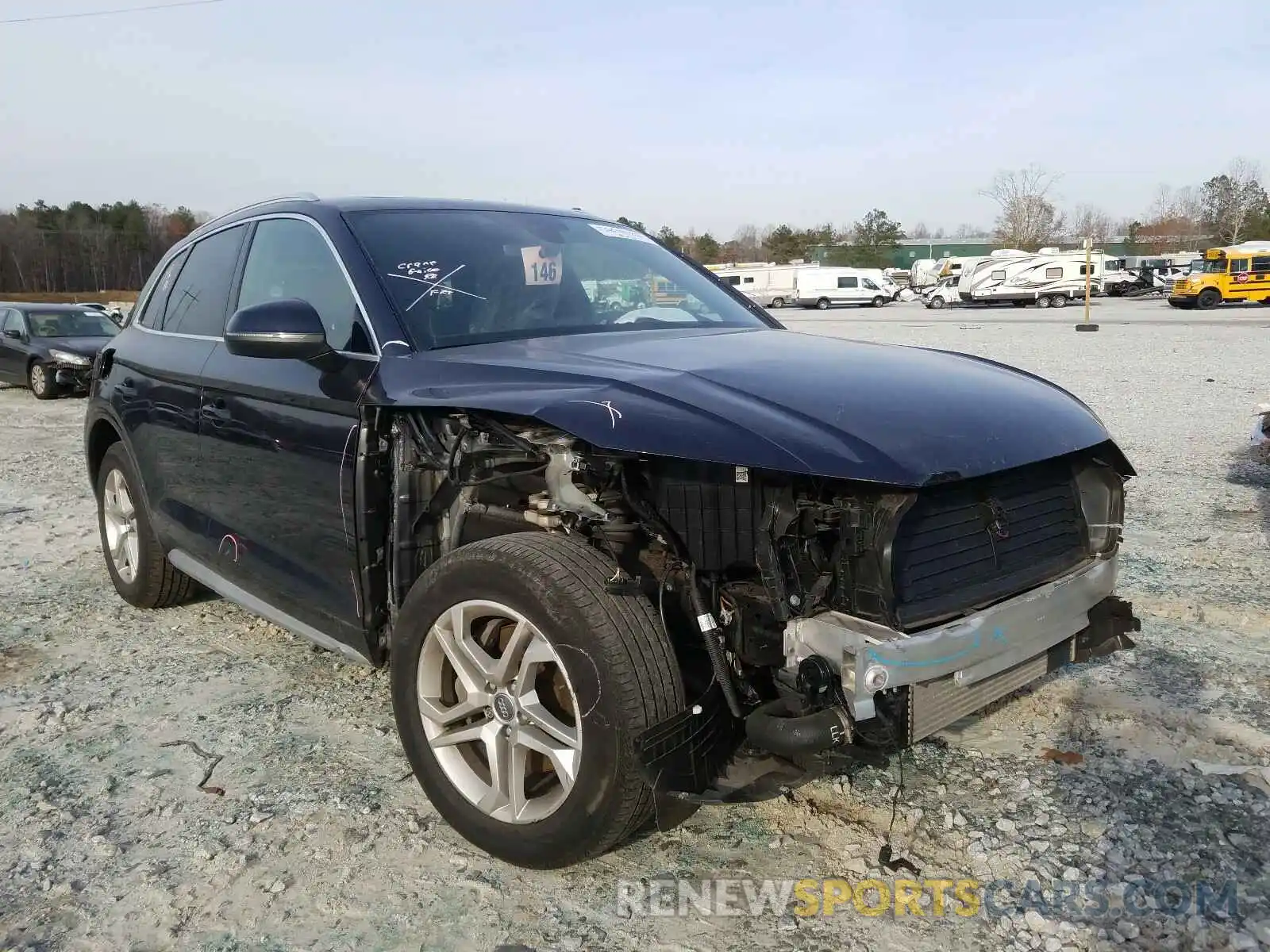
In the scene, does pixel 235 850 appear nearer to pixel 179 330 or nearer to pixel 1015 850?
pixel 1015 850

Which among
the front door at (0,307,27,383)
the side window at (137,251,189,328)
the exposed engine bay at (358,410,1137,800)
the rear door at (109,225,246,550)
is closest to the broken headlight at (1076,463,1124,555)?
the exposed engine bay at (358,410,1137,800)

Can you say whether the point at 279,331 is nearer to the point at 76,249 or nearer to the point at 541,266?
the point at 541,266

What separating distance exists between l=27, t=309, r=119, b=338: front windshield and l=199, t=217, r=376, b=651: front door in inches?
543

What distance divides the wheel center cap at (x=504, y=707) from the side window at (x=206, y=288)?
2150mm

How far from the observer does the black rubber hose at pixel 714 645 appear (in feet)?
7.79

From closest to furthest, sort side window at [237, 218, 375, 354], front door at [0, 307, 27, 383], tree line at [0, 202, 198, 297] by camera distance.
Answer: side window at [237, 218, 375, 354]
front door at [0, 307, 27, 383]
tree line at [0, 202, 198, 297]

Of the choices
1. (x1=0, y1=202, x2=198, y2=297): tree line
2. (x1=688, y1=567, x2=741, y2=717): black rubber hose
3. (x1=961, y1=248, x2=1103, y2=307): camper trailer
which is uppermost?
(x1=0, y1=202, x2=198, y2=297): tree line

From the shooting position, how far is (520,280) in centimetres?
348

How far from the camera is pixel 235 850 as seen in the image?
2.77 metres

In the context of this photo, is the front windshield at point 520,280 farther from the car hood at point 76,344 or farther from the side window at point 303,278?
the car hood at point 76,344

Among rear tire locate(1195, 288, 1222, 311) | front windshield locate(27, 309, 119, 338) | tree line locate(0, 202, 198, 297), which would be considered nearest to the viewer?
front windshield locate(27, 309, 119, 338)

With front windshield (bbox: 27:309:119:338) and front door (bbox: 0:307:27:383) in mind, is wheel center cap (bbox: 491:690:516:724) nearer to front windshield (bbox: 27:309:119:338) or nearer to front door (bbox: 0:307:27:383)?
front windshield (bbox: 27:309:119:338)

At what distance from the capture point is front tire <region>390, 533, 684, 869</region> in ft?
7.68

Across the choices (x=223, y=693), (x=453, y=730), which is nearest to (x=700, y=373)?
(x=453, y=730)
